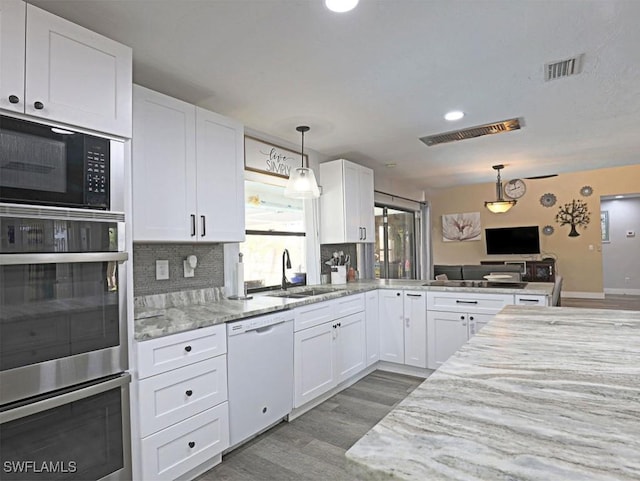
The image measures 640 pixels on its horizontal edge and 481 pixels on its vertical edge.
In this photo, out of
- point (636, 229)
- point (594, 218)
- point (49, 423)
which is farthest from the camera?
point (636, 229)

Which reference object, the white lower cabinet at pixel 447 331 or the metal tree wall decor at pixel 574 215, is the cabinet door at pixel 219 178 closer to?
the white lower cabinet at pixel 447 331

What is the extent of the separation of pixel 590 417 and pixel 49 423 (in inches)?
74.2

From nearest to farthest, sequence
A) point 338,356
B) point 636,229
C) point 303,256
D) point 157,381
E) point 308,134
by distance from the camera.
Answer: point 157,381, point 338,356, point 308,134, point 303,256, point 636,229

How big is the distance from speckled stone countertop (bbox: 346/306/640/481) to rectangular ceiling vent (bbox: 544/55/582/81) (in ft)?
5.68

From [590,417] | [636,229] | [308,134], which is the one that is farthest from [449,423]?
[636,229]

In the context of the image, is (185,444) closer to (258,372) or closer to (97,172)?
(258,372)

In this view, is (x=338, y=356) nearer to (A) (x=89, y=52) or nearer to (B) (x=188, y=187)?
(B) (x=188, y=187)

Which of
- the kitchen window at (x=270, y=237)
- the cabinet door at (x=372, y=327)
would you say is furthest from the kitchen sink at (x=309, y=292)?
the cabinet door at (x=372, y=327)

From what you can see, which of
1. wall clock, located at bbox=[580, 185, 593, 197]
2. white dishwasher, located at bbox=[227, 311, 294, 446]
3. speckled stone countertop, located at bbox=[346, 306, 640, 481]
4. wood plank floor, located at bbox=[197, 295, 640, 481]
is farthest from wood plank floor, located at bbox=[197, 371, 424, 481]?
wall clock, located at bbox=[580, 185, 593, 197]

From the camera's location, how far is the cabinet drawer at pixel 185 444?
6.10 feet

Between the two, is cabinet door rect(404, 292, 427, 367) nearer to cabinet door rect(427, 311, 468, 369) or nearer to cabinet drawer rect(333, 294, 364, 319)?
cabinet door rect(427, 311, 468, 369)

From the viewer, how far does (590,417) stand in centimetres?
82

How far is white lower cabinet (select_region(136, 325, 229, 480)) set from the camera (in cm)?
185

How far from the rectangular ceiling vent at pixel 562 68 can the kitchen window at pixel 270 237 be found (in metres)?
2.38
